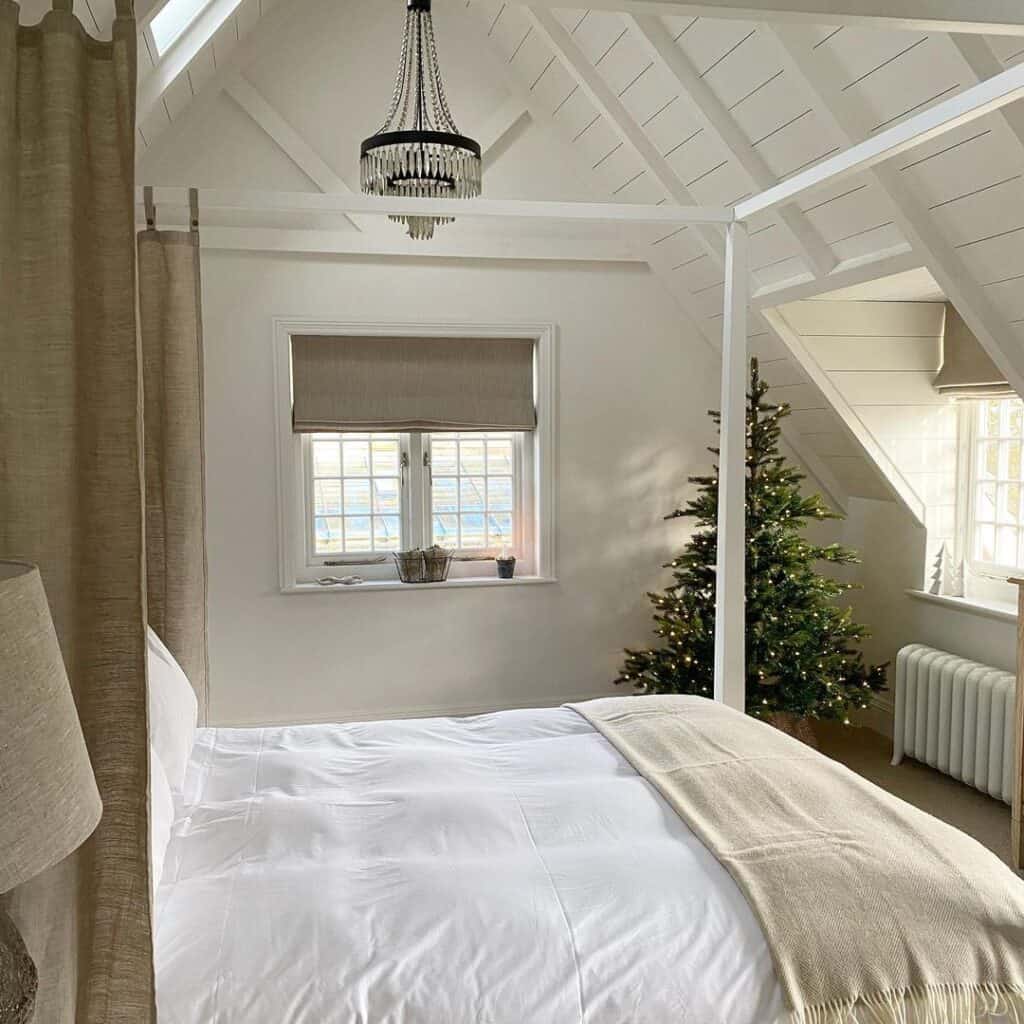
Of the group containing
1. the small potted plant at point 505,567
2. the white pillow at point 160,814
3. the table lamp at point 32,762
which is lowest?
the white pillow at point 160,814

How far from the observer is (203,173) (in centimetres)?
468

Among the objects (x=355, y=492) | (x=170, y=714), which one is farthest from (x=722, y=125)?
(x=170, y=714)

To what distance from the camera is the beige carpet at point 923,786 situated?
12.8ft

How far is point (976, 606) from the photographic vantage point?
4.39 metres

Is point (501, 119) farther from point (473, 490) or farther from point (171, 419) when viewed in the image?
point (171, 419)

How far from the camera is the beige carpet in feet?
12.8

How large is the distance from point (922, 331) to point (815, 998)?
3.55 metres

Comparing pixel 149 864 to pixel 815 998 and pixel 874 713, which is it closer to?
pixel 815 998

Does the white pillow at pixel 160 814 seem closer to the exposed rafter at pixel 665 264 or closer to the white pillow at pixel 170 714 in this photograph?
the white pillow at pixel 170 714

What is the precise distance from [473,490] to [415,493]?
0.97 feet

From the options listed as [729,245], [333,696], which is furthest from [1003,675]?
[333,696]

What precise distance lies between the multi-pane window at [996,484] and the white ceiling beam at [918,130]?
2057 mm

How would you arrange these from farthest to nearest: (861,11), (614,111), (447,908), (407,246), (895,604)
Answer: (895,604) → (407,246) → (614,111) → (861,11) → (447,908)


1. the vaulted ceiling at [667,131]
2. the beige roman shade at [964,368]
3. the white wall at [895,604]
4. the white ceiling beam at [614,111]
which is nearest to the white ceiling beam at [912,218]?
the vaulted ceiling at [667,131]
